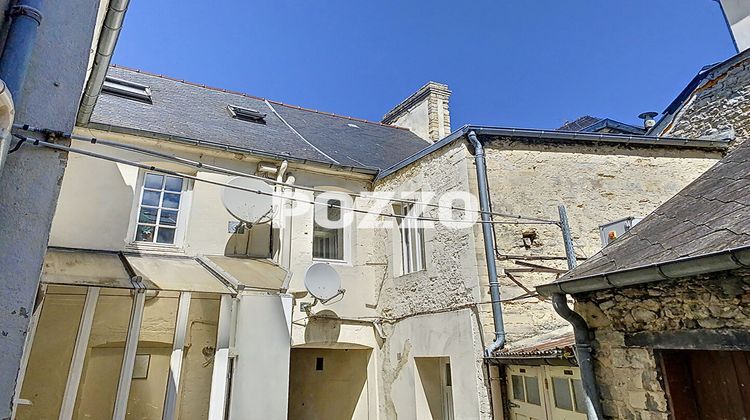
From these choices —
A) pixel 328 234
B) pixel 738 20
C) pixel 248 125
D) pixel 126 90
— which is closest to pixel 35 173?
pixel 328 234

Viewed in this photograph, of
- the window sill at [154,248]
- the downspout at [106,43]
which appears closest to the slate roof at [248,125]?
the window sill at [154,248]

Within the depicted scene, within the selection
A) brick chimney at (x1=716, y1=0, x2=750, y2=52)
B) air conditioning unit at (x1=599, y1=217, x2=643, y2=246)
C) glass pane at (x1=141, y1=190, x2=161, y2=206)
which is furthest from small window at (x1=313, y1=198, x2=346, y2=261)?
brick chimney at (x1=716, y1=0, x2=750, y2=52)

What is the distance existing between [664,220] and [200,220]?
7.85m

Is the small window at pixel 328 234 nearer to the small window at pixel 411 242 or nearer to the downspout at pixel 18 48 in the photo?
the small window at pixel 411 242

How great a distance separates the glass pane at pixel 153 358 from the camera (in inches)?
322

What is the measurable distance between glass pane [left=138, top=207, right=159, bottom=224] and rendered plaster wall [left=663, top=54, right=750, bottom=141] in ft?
38.6

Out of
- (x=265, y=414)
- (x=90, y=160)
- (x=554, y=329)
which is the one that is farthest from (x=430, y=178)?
(x=90, y=160)

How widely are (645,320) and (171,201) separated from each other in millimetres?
8345

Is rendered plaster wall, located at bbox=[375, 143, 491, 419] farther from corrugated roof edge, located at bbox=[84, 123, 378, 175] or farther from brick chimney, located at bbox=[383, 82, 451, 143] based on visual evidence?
brick chimney, located at bbox=[383, 82, 451, 143]

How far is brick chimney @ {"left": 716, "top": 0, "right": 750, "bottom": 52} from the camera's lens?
1128 centimetres

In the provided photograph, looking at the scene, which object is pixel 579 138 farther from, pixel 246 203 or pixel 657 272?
pixel 246 203

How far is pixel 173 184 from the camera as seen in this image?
29.0 ft

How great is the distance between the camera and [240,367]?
6.93 metres

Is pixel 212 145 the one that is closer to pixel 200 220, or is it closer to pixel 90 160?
pixel 200 220
